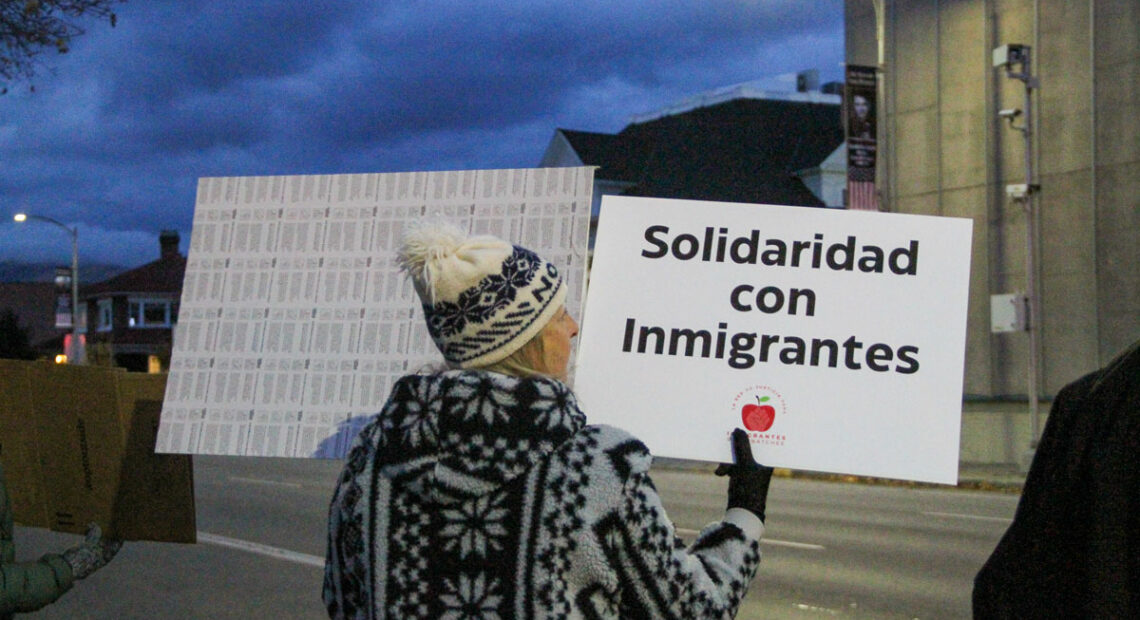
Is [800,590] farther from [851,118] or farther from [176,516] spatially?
[851,118]

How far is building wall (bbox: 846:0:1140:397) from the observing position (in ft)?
71.8

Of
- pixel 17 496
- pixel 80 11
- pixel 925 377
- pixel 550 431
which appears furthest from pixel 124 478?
pixel 80 11

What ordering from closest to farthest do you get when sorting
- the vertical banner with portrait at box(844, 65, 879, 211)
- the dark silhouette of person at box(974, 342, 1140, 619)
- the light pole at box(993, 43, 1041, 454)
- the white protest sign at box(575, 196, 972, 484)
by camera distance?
the dark silhouette of person at box(974, 342, 1140, 619) → the white protest sign at box(575, 196, 972, 484) → the light pole at box(993, 43, 1041, 454) → the vertical banner with portrait at box(844, 65, 879, 211)

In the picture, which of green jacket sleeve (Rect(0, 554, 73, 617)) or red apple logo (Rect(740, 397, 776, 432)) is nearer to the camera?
red apple logo (Rect(740, 397, 776, 432))

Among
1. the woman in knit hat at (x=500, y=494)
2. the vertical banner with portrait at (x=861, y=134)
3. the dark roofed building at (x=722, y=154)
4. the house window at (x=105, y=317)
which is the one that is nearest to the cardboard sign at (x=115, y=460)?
the woman in knit hat at (x=500, y=494)

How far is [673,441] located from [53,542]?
35.0 feet

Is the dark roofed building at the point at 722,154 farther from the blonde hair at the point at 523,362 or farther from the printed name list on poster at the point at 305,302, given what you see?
the blonde hair at the point at 523,362

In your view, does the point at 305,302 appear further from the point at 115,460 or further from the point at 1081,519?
the point at 1081,519

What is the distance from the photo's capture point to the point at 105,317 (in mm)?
70938

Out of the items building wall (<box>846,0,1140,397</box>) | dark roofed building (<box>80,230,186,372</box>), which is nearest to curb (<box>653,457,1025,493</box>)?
building wall (<box>846,0,1140,397</box>)

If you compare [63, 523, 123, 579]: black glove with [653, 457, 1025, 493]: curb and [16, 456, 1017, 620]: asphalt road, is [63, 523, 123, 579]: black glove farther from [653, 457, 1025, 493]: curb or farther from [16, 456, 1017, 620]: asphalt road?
[653, 457, 1025, 493]: curb

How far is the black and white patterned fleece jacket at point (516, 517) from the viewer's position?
199cm

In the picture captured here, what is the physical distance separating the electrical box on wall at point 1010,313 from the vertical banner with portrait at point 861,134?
2.57 m

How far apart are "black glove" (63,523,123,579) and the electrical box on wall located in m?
17.9
